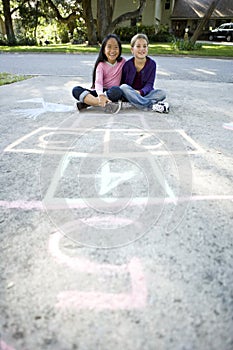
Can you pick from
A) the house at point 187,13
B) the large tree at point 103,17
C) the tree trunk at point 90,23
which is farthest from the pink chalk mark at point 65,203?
the house at point 187,13

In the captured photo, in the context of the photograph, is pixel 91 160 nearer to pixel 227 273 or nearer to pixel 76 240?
pixel 76 240

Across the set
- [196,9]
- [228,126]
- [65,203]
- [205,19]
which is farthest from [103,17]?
[196,9]

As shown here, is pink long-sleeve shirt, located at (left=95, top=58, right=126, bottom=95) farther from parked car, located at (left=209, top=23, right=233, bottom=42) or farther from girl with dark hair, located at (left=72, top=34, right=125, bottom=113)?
parked car, located at (left=209, top=23, right=233, bottom=42)

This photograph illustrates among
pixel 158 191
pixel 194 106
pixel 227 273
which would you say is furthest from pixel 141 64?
pixel 227 273

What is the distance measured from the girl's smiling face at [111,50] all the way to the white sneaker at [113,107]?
19.5 inches

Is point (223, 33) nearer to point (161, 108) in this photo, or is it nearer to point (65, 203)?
point (161, 108)

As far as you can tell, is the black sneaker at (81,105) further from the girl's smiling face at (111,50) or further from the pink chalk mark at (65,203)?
the pink chalk mark at (65,203)

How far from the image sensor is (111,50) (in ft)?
11.2

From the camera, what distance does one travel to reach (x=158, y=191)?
1861mm

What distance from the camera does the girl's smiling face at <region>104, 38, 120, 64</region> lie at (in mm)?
3383

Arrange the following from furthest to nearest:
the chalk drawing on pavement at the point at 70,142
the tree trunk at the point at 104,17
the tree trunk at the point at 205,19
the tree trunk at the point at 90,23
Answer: the tree trunk at the point at 90,23 → the tree trunk at the point at 104,17 → the tree trunk at the point at 205,19 → the chalk drawing on pavement at the point at 70,142

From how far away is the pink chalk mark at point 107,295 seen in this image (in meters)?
1.08

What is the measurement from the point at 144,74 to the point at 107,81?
0.45m

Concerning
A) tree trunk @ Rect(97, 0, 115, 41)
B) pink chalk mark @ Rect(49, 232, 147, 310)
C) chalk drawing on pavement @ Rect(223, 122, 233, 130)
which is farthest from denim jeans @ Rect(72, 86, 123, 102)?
tree trunk @ Rect(97, 0, 115, 41)
